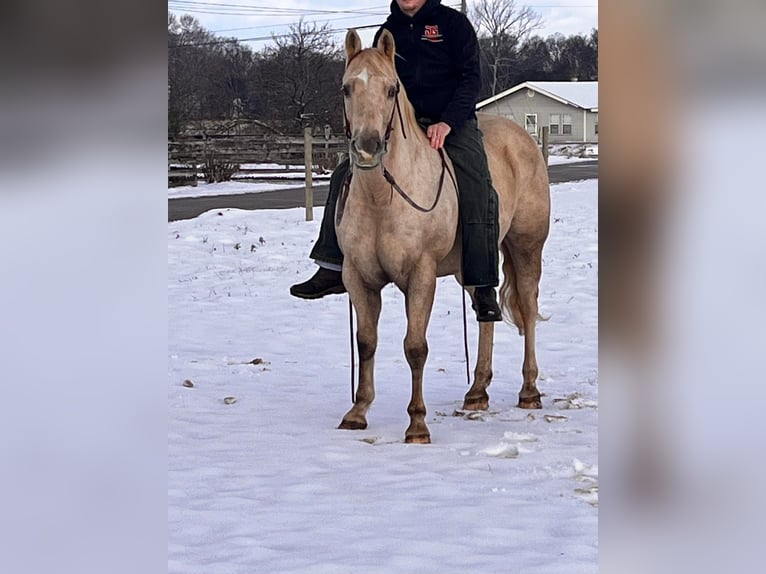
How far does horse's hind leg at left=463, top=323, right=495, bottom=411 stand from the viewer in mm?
5012

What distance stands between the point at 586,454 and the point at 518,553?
138 cm

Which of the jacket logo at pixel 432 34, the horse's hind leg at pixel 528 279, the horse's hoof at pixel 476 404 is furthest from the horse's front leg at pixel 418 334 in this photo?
the horse's hind leg at pixel 528 279

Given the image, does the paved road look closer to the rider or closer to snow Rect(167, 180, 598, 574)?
snow Rect(167, 180, 598, 574)

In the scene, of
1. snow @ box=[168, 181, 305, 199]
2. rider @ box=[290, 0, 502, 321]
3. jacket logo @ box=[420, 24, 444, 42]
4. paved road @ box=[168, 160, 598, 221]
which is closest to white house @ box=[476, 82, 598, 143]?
snow @ box=[168, 181, 305, 199]

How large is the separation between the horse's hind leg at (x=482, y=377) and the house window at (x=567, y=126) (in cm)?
3280

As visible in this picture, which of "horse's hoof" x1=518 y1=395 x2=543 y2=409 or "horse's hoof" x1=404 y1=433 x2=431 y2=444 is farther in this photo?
"horse's hoof" x1=518 y1=395 x2=543 y2=409

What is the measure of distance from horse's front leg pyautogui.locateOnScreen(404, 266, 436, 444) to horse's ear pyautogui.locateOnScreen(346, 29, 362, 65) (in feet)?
3.29

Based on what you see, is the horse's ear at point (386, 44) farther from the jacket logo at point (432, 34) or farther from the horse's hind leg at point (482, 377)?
the horse's hind leg at point (482, 377)

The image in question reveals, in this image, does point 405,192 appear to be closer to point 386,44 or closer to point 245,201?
point 386,44

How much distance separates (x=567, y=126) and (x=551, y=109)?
3.18ft

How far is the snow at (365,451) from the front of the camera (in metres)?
2.75

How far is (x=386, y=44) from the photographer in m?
3.82
